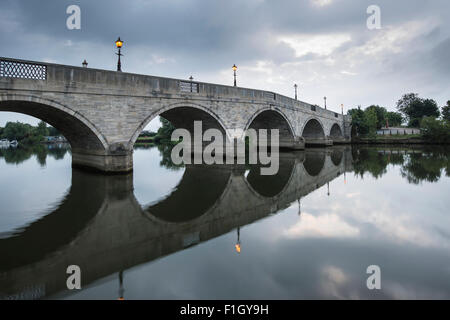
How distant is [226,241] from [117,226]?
9.27 feet

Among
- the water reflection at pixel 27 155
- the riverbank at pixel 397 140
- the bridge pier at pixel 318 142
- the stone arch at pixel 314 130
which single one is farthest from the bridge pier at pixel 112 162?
the riverbank at pixel 397 140

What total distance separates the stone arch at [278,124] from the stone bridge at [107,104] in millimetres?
5037

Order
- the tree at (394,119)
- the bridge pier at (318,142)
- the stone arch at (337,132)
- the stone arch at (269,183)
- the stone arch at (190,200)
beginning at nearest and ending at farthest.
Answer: the stone arch at (190,200), the stone arch at (269,183), the bridge pier at (318,142), the stone arch at (337,132), the tree at (394,119)

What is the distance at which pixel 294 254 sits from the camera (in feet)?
15.2

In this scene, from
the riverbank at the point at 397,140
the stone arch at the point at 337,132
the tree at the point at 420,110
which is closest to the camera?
the riverbank at the point at 397,140

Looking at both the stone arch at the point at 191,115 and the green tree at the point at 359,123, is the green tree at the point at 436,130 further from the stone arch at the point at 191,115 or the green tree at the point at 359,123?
the stone arch at the point at 191,115

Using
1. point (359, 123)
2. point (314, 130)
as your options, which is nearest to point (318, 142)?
point (314, 130)

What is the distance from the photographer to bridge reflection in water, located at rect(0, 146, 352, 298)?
4.07 metres

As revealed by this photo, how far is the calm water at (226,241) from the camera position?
3607 mm

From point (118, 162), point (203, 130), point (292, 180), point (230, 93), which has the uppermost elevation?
point (230, 93)
